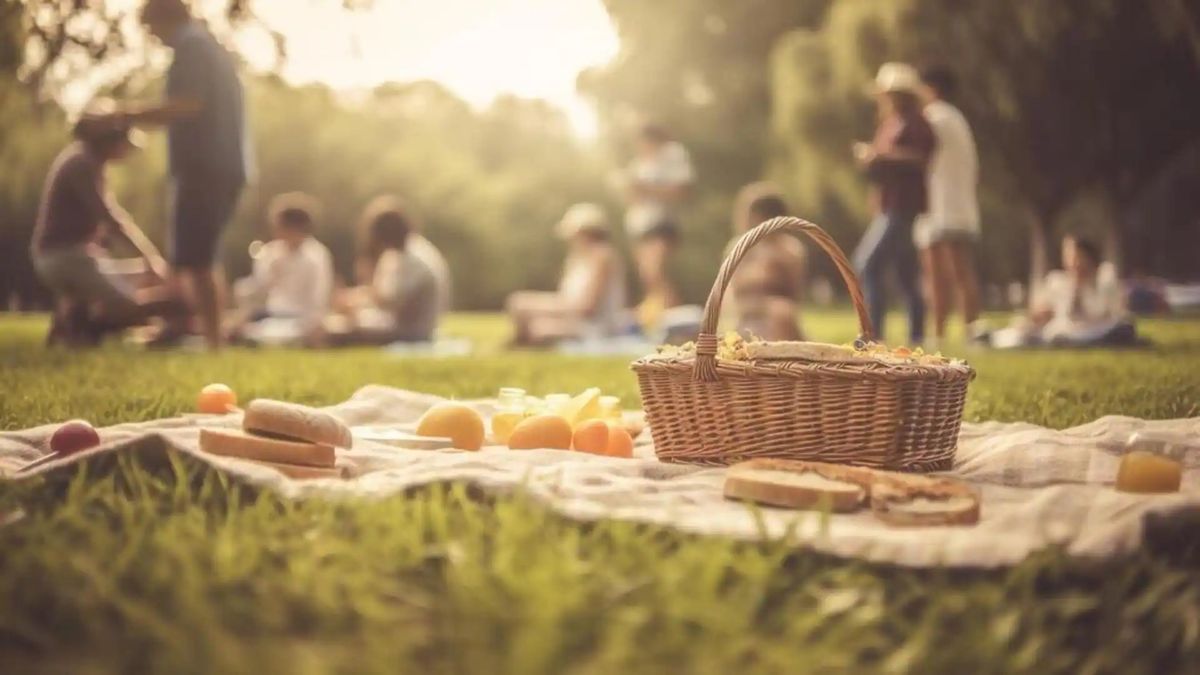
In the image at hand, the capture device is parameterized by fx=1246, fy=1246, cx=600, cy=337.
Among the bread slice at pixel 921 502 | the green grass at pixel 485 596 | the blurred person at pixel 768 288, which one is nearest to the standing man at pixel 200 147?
the blurred person at pixel 768 288

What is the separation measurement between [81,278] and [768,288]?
5054 mm

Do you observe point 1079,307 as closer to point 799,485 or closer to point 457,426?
point 457,426

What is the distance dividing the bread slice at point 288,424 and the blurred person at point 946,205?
279 inches

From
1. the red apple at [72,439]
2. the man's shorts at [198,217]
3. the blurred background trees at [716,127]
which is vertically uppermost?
the blurred background trees at [716,127]

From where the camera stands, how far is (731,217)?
92.7 ft

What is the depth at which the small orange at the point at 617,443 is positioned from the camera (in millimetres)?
3743

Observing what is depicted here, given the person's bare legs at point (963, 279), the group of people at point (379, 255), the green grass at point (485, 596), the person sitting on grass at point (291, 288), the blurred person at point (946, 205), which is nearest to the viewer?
the green grass at point (485, 596)

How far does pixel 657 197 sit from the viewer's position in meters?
12.6

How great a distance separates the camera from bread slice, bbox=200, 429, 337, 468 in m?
3.08

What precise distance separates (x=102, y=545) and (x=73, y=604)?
0.32m

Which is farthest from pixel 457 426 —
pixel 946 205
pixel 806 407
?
pixel 946 205

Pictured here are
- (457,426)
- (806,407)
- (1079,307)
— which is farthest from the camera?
(1079,307)

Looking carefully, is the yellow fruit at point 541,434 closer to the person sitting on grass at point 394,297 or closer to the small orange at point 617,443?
the small orange at point 617,443

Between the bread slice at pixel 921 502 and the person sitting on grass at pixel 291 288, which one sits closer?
the bread slice at pixel 921 502
